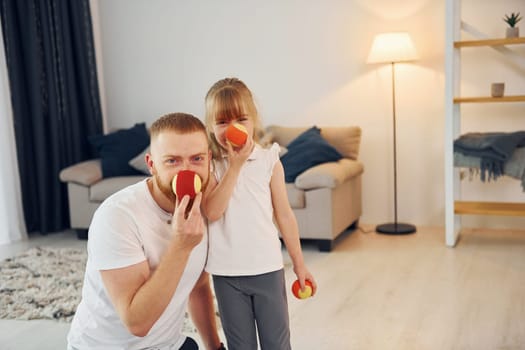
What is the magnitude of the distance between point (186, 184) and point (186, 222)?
0.08 meters

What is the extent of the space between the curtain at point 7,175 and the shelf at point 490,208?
3144 millimetres

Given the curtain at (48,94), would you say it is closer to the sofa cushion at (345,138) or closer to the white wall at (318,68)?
the white wall at (318,68)

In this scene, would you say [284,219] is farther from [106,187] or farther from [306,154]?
[106,187]

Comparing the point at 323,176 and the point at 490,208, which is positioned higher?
the point at 323,176

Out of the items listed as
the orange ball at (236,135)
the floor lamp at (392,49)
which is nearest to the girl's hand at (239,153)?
the orange ball at (236,135)

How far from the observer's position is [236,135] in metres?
1.86

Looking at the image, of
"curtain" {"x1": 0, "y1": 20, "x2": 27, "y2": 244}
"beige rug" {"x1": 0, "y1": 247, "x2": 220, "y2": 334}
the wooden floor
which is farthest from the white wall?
"beige rug" {"x1": 0, "y1": 247, "x2": 220, "y2": 334}

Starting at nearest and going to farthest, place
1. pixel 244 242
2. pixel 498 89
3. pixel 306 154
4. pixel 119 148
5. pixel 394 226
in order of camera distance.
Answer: pixel 244 242 → pixel 498 89 → pixel 306 154 → pixel 394 226 → pixel 119 148

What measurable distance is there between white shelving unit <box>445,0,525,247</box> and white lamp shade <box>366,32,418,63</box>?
1.11 feet

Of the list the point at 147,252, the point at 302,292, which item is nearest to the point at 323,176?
the point at 302,292

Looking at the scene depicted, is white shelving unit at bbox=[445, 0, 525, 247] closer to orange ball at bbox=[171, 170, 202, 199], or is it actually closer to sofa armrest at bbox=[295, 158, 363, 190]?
sofa armrest at bbox=[295, 158, 363, 190]

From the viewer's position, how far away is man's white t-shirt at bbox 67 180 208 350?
5.32 ft

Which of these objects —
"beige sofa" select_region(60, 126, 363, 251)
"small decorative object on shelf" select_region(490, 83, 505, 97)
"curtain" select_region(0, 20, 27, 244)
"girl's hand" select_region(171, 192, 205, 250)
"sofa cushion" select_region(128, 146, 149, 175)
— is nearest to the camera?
"girl's hand" select_region(171, 192, 205, 250)

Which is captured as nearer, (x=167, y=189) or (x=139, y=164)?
(x=167, y=189)
